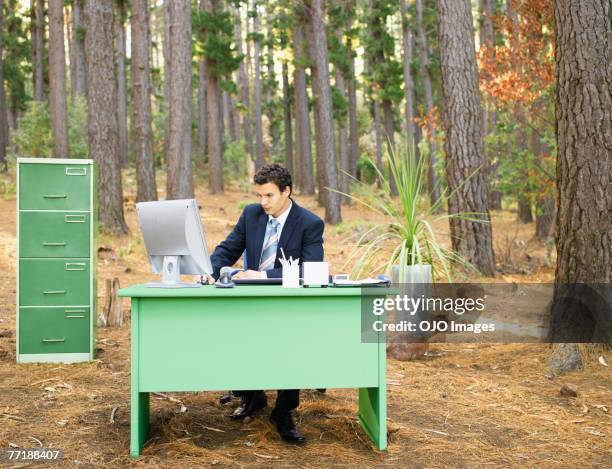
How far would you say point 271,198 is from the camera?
4.31 meters

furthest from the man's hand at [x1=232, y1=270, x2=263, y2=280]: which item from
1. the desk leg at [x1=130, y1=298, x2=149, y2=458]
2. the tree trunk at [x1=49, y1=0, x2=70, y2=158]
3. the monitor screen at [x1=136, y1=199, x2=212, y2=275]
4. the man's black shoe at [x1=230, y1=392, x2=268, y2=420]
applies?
the tree trunk at [x1=49, y1=0, x2=70, y2=158]

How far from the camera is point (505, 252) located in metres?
9.95

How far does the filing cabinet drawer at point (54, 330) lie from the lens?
5668 mm

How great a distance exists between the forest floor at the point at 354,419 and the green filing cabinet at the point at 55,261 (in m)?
0.22

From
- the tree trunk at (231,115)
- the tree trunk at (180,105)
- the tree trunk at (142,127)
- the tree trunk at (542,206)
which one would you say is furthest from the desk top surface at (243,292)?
the tree trunk at (231,115)

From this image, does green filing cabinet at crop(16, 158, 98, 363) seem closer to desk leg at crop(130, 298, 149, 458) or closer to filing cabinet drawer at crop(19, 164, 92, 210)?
filing cabinet drawer at crop(19, 164, 92, 210)

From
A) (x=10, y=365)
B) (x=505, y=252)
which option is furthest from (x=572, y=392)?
(x=505, y=252)

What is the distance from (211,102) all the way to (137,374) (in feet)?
53.8

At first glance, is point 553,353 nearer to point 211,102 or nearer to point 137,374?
point 137,374

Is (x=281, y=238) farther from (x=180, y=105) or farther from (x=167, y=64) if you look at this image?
(x=167, y=64)

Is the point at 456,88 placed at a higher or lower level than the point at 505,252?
higher

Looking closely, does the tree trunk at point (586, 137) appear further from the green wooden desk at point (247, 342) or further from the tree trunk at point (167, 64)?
the tree trunk at point (167, 64)

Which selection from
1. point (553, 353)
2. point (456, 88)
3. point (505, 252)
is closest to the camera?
point (553, 353)

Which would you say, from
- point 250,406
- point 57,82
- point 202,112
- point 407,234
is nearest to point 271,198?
point 250,406
